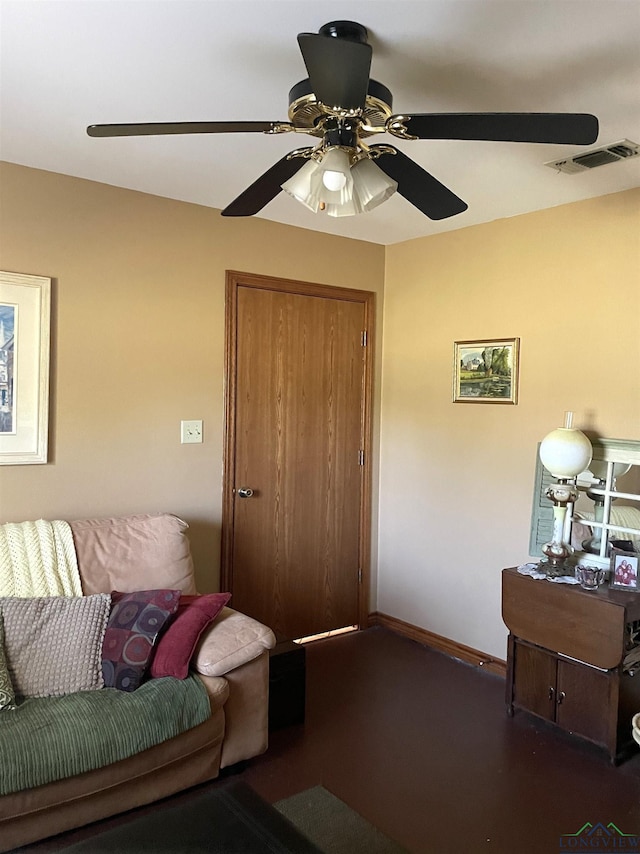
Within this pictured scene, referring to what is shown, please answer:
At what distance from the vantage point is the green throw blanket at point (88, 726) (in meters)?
1.93

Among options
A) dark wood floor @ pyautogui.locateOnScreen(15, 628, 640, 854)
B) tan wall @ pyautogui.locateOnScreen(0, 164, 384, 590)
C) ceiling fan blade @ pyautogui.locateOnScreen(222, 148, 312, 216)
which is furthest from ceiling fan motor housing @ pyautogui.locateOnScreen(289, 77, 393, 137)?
dark wood floor @ pyautogui.locateOnScreen(15, 628, 640, 854)

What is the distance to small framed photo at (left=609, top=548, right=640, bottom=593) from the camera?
8.84 feet

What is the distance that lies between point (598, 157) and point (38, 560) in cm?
273

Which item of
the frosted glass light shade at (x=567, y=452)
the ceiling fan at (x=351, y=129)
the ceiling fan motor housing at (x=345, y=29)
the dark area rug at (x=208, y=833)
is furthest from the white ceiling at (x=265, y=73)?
the dark area rug at (x=208, y=833)

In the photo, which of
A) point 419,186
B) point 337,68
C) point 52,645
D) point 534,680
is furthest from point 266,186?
point 534,680

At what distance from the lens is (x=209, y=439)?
3.42 meters

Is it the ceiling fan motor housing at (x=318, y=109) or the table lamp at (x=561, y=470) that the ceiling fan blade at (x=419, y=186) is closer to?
the ceiling fan motor housing at (x=318, y=109)

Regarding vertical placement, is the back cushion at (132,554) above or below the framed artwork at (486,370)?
below

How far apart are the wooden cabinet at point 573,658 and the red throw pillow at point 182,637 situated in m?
1.36

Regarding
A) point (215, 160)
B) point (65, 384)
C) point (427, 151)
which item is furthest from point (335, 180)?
point (65, 384)

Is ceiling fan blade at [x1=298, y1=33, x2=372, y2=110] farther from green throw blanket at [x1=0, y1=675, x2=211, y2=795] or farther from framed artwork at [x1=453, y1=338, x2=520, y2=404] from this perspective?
framed artwork at [x1=453, y1=338, x2=520, y2=404]

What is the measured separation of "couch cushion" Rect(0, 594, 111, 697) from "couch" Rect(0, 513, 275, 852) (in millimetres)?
113

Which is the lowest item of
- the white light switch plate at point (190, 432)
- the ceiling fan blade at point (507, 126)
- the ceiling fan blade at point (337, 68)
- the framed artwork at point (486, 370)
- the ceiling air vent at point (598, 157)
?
the white light switch plate at point (190, 432)

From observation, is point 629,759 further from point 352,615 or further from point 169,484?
point 169,484
